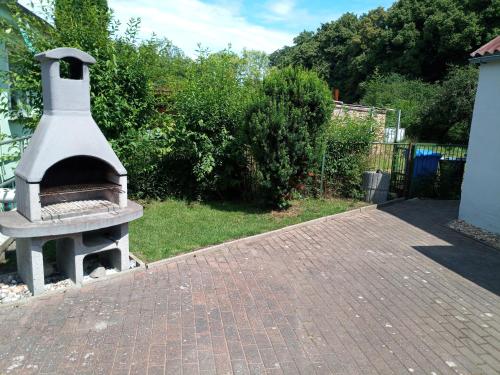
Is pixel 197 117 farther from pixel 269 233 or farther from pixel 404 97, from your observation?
pixel 404 97

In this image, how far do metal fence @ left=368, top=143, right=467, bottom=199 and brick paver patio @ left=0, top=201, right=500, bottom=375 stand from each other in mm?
4439

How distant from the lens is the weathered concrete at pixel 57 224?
425 cm

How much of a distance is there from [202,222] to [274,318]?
375cm

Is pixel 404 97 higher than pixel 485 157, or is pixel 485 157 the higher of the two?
pixel 404 97

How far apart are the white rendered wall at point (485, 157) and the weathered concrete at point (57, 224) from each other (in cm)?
690

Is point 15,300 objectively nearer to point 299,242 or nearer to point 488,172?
point 299,242

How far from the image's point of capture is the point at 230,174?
30.5 ft

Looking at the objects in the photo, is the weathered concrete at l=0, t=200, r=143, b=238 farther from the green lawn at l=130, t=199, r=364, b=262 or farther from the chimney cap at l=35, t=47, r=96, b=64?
the chimney cap at l=35, t=47, r=96, b=64

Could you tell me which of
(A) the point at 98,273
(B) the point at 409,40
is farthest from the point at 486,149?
(B) the point at 409,40

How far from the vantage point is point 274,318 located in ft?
13.8

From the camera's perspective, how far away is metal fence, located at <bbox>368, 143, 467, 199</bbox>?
10.5m

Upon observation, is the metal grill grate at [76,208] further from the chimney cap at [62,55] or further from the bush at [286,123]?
the bush at [286,123]

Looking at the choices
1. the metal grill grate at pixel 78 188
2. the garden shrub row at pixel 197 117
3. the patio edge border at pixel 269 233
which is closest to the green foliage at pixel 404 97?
the patio edge border at pixel 269 233

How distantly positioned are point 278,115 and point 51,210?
4.67m
